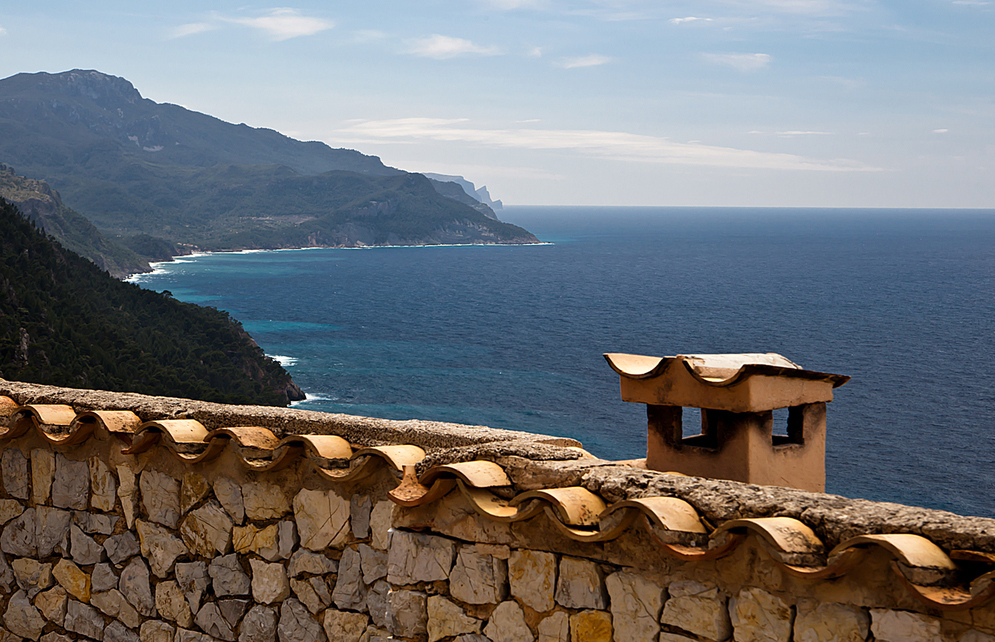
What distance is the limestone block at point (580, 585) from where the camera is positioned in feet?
11.1

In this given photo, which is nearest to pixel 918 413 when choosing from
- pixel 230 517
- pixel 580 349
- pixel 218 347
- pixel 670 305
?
pixel 580 349

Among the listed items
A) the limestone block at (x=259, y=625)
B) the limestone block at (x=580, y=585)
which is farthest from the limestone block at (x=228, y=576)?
the limestone block at (x=580, y=585)

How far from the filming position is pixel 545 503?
342 centimetres

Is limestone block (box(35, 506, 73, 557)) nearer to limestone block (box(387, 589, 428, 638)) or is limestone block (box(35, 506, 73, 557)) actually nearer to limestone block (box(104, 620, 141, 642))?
limestone block (box(104, 620, 141, 642))

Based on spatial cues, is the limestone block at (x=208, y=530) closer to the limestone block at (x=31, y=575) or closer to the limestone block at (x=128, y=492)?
the limestone block at (x=128, y=492)

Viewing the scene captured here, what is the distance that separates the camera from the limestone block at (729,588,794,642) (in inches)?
116

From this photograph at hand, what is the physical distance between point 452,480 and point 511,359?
61.8m

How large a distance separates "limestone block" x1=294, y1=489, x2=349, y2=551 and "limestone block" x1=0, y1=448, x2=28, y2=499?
6.45 ft

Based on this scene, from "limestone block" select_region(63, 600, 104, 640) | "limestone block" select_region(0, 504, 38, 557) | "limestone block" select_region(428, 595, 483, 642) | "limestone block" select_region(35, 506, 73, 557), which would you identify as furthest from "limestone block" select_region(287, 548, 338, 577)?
"limestone block" select_region(0, 504, 38, 557)

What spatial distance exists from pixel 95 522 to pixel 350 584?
172 cm

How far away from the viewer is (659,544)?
3139 mm

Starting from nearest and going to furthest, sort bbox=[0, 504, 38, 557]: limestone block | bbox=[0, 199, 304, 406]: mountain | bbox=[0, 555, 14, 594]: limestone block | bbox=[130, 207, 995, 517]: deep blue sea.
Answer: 1. bbox=[0, 504, 38, 557]: limestone block
2. bbox=[0, 555, 14, 594]: limestone block
3. bbox=[0, 199, 304, 406]: mountain
4. bbox=[130, 207, 995, 517]: deep blue sea

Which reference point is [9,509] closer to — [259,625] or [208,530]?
[208,530]

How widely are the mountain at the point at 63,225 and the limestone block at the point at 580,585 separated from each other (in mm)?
97592
